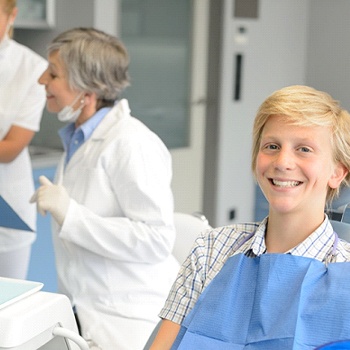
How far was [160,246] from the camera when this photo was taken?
200 centimetres

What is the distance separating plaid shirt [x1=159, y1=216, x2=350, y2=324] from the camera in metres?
1.43

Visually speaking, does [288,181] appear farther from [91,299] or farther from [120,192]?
[91,299]

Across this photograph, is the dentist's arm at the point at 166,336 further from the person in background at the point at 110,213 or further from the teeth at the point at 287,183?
the person in background at the point at 110,213

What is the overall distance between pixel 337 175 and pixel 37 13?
2.49m

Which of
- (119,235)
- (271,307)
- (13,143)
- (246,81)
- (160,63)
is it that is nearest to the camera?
(271,307)

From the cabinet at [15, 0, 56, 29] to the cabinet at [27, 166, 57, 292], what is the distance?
2.26ft

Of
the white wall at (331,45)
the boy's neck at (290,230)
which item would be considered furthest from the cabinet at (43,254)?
the white wall at (331,45)

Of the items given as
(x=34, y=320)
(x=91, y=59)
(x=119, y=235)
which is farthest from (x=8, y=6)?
(x=34, y=320)

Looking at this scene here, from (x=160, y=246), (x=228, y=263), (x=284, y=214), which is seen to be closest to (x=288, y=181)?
(x=284, y=214)

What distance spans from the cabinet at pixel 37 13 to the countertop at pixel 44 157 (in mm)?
578

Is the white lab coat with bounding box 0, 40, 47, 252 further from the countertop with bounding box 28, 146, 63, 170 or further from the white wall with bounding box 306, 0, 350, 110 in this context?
the white wall with bounding box 306, 0, 350, 110

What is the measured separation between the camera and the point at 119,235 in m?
1.97

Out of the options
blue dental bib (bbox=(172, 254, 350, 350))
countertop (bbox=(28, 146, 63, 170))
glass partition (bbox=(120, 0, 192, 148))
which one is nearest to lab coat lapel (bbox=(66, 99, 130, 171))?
blue dental bib (bbox=(172, 254, 350, 350))

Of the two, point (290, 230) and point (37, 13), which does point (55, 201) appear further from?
point (37, 13)
